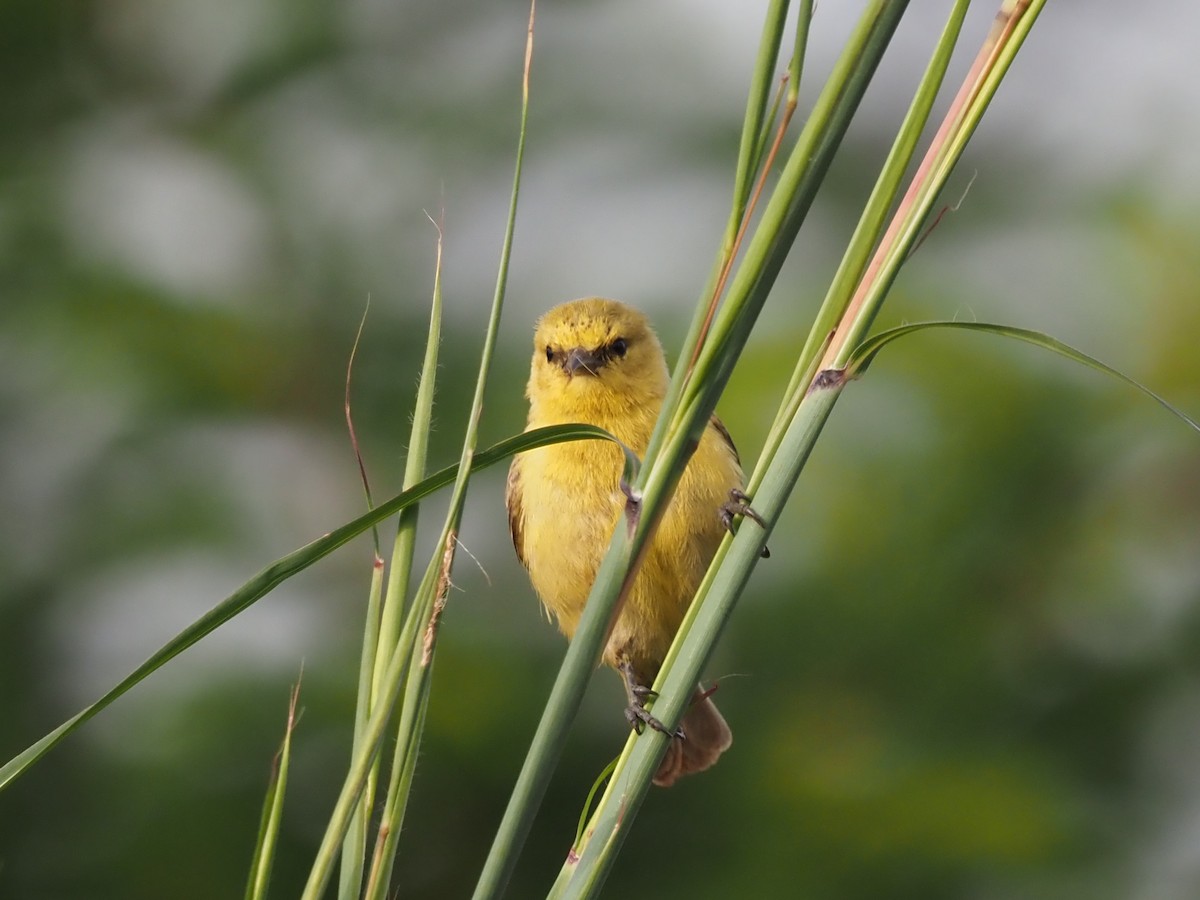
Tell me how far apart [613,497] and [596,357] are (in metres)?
0.57

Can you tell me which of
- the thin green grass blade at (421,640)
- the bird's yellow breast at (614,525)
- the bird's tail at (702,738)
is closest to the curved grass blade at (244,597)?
the thin green grass blade at (421,640)

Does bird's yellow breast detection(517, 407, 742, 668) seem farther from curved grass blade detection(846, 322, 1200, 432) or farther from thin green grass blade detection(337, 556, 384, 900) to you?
curved grass blade detection(846, 322, 1200, 432)

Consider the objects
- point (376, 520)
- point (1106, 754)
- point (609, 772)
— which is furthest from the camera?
Result: point (1106, 754)

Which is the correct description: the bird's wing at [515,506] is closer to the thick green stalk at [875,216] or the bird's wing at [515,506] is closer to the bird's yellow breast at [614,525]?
the bird's yellow breast at [614,525]

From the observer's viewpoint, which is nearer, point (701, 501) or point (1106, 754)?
point (701, 501)

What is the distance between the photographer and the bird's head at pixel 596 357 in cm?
335

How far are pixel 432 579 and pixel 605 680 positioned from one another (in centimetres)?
282

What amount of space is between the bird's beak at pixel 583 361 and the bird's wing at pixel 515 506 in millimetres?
294

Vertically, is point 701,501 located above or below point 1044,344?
above

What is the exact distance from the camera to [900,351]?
4043mm

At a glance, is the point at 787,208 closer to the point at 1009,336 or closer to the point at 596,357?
the point at 1009,336

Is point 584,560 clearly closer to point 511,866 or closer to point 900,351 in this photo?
point 900,351

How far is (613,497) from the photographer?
2971 mm

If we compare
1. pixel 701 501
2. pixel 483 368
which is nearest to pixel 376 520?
pixel 483 368
